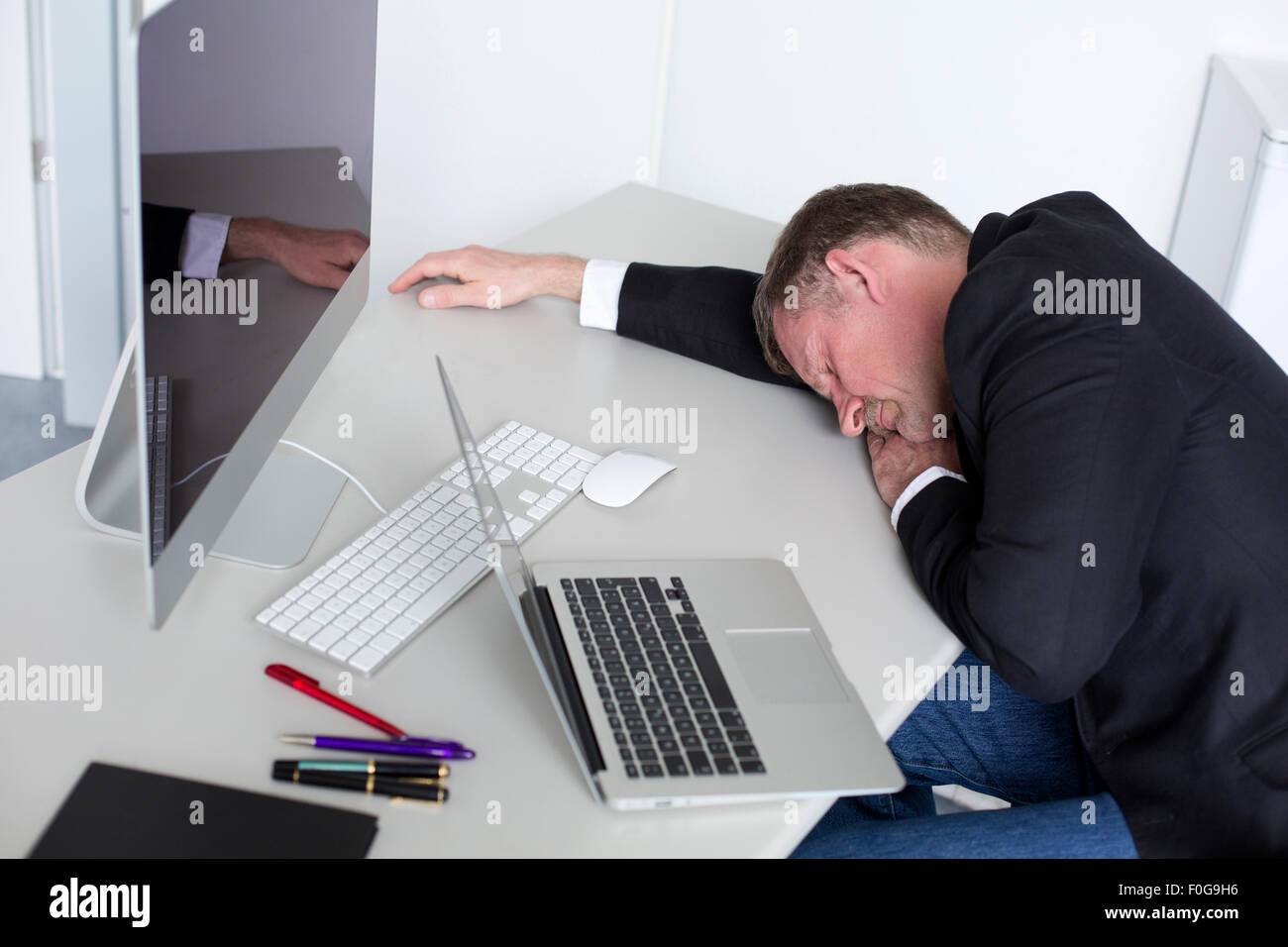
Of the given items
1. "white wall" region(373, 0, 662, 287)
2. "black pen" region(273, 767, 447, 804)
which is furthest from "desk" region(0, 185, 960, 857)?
"white wall" region(373, 0, 662, 287)

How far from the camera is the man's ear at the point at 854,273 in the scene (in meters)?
1.34

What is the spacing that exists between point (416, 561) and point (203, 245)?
0.38 metres

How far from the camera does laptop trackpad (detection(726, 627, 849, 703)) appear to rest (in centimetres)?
102

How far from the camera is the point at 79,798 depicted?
2.83 feet

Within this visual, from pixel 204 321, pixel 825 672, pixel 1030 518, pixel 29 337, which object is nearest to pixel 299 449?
pixel 204 321

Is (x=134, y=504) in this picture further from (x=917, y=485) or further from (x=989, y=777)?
(x=989, y=777)

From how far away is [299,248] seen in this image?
1123 mm

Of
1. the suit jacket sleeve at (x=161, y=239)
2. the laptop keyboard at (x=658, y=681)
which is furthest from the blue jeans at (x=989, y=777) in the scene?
the suit jacket sleeve at (x=161, y=239)

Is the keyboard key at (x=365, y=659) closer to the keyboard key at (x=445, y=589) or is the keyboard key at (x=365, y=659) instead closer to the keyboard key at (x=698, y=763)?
the keyboard key at (x=445, y=589)

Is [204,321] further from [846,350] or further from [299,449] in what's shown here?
[846,350]

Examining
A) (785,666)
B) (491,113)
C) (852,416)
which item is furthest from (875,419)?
(491,113)

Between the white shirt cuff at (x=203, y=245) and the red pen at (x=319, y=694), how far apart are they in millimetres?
332

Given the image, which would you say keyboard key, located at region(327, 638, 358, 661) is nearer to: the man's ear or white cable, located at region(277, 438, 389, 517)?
white cable, located at region(277, 438, 389, 517)
